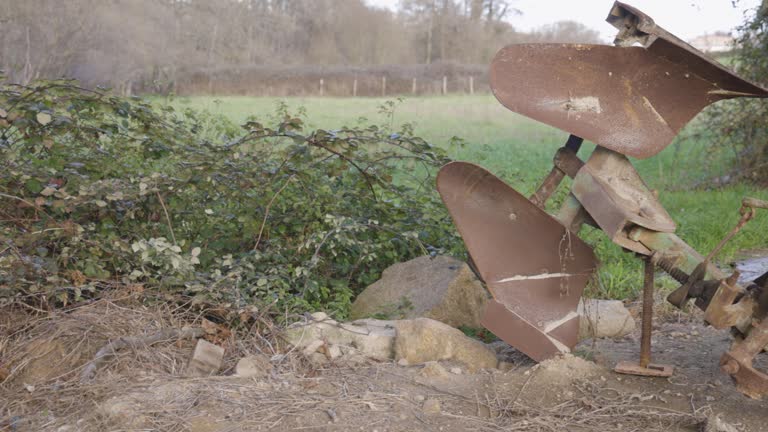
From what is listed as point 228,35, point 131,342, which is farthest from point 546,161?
point 228,35

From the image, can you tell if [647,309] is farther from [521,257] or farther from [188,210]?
[188,210]

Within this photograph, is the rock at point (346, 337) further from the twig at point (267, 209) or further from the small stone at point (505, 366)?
the twig at point (267, 209)

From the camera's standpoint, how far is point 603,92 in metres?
3.36

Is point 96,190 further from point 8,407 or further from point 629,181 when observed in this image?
point 629,181

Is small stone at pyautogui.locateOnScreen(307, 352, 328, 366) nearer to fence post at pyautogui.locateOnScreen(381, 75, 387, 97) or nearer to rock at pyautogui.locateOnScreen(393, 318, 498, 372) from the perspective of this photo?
rock at pyautogui.locateOnScreen(393, 318, 498, 372)

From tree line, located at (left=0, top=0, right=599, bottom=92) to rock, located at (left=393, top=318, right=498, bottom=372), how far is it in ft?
10.9

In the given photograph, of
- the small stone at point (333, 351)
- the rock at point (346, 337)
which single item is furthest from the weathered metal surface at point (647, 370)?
the small stone at point (333, 351)

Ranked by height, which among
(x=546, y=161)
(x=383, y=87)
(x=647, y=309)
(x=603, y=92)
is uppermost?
(x=603, y=92)

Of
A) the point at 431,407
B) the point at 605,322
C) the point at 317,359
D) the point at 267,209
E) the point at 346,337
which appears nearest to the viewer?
the point at 431,407

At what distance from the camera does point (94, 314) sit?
151 inches

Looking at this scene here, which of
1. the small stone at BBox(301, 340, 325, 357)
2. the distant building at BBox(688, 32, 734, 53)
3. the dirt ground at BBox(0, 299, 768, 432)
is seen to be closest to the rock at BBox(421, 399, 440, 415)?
the dirt ground at BBox(0, 299, 768, 432)

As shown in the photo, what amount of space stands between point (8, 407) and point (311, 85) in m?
26.8

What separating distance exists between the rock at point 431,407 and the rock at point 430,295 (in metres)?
1.16

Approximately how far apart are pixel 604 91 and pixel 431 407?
5.31 feet
